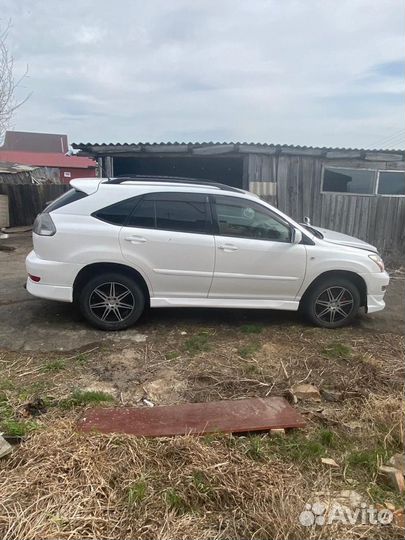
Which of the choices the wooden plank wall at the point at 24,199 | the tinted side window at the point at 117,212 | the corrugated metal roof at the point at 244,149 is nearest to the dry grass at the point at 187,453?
the tinted side window at the point at 117,212

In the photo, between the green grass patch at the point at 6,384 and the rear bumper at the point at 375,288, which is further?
the rear bumper at the point at 375,288

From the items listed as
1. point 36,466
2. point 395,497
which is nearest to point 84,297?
point 36,466

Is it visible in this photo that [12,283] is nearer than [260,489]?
No

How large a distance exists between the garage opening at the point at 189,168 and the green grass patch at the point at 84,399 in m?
10.3

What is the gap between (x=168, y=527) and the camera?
2115 millimetres

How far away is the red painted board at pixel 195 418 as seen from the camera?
2920 millimetres

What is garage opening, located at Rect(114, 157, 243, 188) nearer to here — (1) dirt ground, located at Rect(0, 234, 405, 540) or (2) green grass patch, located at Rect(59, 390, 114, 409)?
(1) dirt ground, located at Rect(0, 234, 405, 540)

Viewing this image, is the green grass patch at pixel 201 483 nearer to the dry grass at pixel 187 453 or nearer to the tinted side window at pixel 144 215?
the dry grass at pixel 187 453

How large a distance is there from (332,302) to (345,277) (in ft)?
1.16

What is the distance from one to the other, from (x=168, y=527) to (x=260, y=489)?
0.57m

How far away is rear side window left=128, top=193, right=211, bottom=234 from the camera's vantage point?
4.79m

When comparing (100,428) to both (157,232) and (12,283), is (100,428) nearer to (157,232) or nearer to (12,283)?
(157,232)

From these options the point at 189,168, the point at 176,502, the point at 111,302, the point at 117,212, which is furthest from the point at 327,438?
the point at 189,168

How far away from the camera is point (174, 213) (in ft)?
15.9
